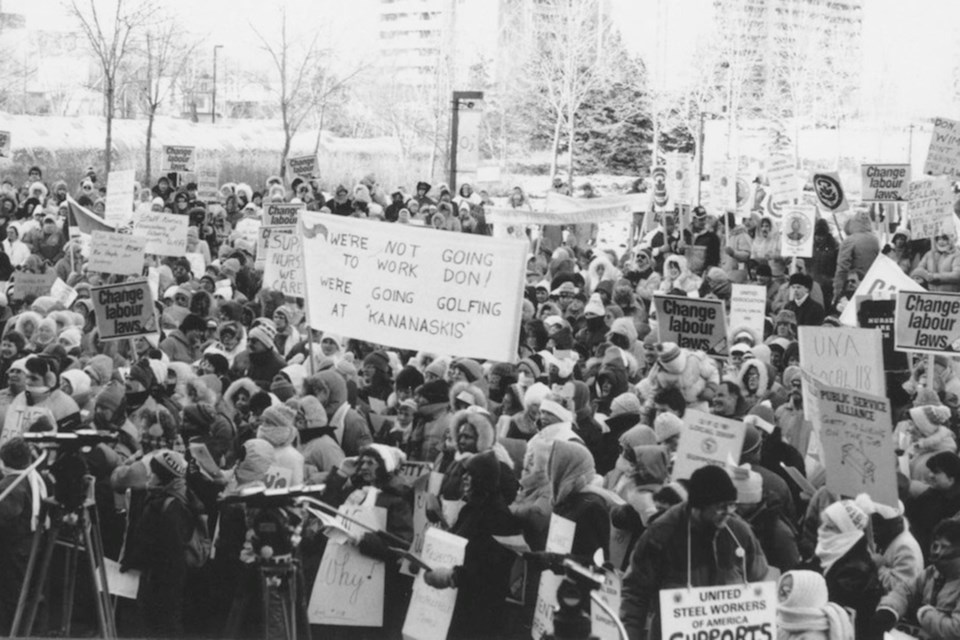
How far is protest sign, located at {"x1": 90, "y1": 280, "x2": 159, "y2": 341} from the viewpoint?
1396cm

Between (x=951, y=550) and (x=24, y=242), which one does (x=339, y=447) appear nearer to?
(x=951, y=550)

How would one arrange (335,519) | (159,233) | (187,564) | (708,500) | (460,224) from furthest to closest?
(460,224) → (159,233) → (187,564) → (335,519) → (708,500)

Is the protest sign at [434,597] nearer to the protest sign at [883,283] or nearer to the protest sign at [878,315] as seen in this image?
the protest sign at [878,315]

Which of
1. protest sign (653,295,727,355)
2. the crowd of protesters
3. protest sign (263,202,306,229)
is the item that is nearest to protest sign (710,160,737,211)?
protest sign (263,202,306,229)

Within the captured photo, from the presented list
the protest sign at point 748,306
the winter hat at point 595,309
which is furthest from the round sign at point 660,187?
the protest sign at point 748,306

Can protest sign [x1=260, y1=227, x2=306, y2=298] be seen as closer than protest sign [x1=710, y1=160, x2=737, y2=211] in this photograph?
Yes

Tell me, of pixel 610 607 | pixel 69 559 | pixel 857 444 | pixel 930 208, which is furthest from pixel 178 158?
pixel 610 607

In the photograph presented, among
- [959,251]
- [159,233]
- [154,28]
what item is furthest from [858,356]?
[154,28]

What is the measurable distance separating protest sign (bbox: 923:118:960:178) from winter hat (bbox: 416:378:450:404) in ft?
38.4

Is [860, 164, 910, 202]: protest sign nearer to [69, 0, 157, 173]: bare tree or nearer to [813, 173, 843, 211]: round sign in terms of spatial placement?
[813, 173, 843, 211]: round sign

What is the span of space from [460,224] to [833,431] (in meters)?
17.2

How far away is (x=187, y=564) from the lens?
923cm

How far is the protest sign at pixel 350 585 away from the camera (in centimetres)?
886

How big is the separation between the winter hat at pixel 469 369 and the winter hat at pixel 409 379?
0.94 feet
